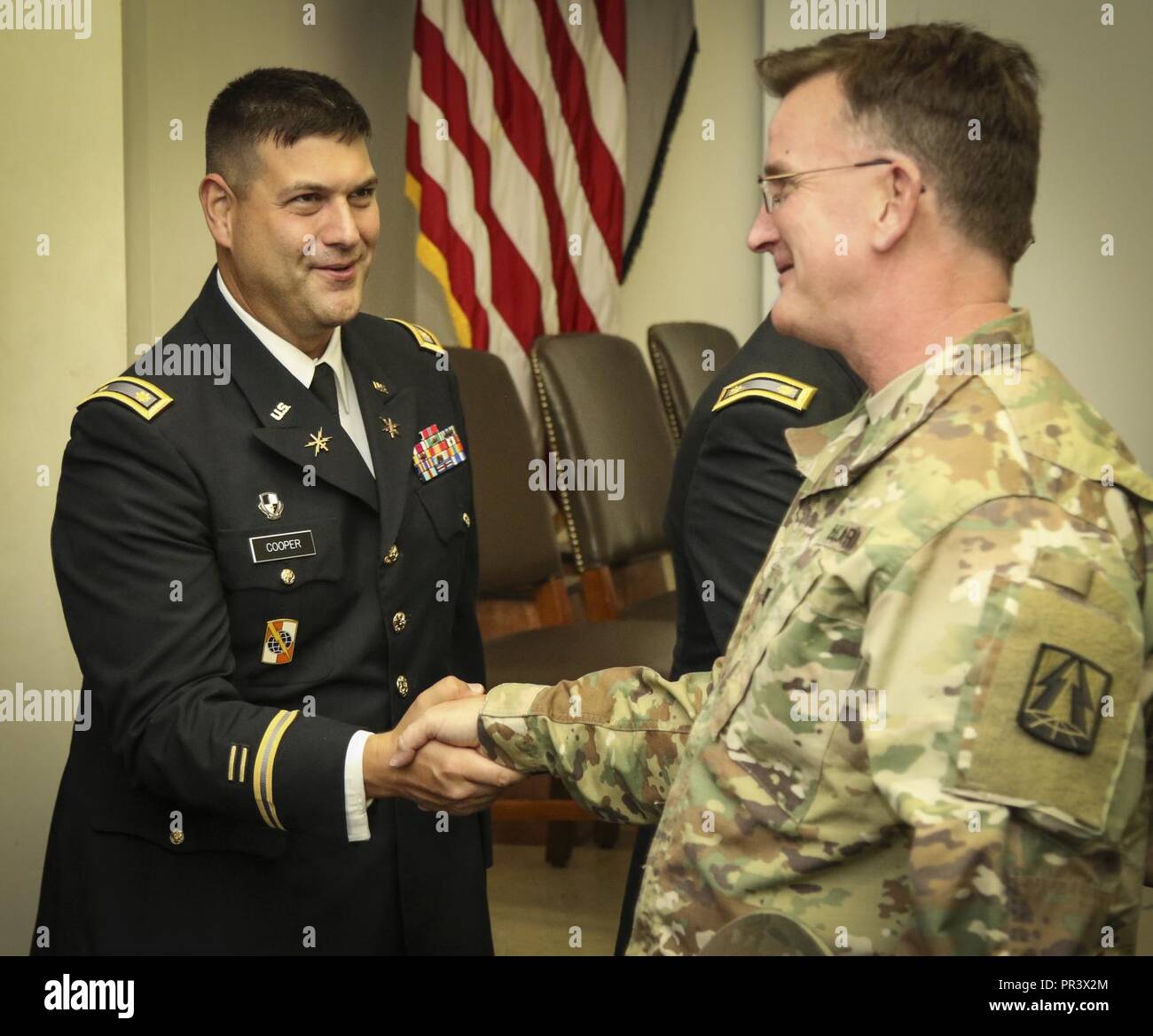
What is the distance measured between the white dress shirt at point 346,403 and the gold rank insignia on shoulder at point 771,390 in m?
0.49

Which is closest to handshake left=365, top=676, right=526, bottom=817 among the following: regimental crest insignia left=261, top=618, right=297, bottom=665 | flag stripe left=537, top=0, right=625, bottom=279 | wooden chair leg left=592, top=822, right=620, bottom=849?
regimental crest insignia left=261, top=618, right=297, bottom=665

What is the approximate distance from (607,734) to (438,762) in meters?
0.23

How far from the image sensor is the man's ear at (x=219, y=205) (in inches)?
72.4

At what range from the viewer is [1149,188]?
4777mm

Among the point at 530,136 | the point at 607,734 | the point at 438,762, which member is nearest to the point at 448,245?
the point at 530,136

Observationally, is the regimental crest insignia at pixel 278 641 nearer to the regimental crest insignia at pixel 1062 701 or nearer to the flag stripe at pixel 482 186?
the regimental crest insignia at pixel 1062 701

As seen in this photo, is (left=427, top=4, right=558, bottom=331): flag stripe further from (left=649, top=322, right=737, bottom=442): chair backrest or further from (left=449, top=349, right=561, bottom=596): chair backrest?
(left=449, top=349, right=561, bottom=596): chair backrest

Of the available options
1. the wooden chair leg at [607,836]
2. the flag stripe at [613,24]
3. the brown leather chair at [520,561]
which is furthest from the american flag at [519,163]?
the wooden chair leg at [607,836]

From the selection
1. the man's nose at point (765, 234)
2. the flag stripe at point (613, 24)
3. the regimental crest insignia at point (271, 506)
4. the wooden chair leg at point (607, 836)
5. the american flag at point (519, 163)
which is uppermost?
the flag stripe at point (613, 24)

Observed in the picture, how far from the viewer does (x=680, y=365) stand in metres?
4.18

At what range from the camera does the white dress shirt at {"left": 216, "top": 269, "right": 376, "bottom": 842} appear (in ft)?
5.38

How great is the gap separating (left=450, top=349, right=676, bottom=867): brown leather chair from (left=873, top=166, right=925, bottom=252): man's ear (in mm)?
1792

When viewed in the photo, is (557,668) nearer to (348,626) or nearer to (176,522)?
(348,626)

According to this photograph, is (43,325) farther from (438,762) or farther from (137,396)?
(438,762)
